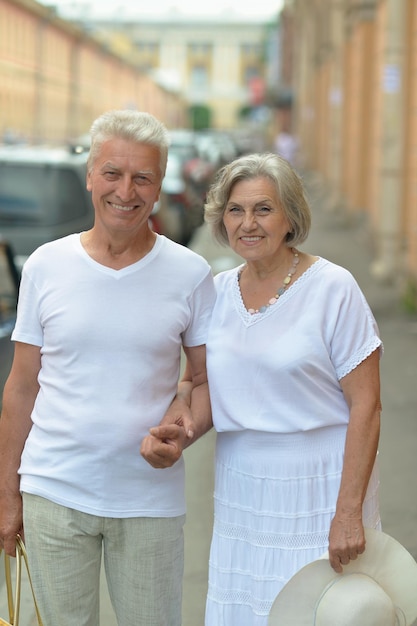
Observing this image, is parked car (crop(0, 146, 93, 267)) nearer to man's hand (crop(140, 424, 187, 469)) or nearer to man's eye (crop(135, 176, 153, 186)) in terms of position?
man's eye (crop(135, 176, 153, 186))

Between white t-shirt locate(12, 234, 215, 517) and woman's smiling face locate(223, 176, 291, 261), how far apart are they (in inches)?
7.3

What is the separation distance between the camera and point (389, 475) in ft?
22.6

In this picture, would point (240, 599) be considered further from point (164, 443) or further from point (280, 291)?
point (280, 291)

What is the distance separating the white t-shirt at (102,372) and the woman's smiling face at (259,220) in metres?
0.18

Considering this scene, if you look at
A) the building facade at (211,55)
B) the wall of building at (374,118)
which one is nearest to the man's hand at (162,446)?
the wall of building at (374,118)

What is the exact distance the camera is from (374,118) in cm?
1862

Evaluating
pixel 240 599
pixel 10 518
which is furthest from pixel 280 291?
pixel 10 518

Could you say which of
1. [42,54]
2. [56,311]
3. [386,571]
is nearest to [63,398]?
[56,311]

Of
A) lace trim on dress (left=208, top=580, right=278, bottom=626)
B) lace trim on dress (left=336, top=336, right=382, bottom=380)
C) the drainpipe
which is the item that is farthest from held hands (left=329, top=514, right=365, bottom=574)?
the drainpipe

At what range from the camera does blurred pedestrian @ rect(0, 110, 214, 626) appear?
3.08 m

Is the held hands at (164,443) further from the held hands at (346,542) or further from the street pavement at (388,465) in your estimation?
the street pavement at (388,465)

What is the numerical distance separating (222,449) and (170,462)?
27cm

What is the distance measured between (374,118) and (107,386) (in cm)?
1615

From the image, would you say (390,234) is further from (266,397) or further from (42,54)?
(42,54)
